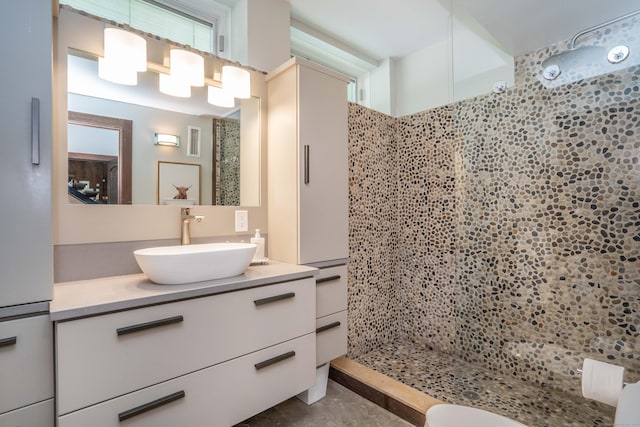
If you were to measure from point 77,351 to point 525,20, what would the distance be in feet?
8.61

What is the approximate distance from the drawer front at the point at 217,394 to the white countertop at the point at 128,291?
1.03 feet

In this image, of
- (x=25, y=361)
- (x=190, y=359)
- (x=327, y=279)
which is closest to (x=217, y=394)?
(x=190, y=359)

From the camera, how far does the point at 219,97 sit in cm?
188

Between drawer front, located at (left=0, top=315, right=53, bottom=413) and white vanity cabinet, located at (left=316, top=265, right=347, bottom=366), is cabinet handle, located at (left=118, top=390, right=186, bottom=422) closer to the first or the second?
drawer front, located at (left=0, top=315, right=53, bottom=413)

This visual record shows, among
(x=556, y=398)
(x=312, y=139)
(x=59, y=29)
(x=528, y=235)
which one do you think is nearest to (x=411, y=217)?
(x=528, y=235)

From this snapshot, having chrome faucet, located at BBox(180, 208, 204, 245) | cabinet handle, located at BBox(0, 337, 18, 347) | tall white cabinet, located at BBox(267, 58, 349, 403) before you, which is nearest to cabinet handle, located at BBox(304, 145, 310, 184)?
tall white cabinet, located at BBox(267, 58, 349, 403)

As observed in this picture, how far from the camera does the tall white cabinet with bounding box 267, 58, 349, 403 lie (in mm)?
1834

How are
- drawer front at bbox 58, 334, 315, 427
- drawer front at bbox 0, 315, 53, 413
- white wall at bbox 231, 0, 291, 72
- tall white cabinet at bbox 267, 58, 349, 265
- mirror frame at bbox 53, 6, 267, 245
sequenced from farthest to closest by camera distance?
white wall at bbox 231, 0, 291, 72 < tall white cabinet at bbox 267, 58, 349, 265 < mirror frame at bbox 53, 6, 267, 245 < drawer front at bbox 58, 334, 315, 427 < drawer front at bbox 0, 315, 53, 413

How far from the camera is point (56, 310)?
98cm

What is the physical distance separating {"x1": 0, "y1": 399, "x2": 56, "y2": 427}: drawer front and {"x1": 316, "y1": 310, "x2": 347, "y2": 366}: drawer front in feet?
4.01

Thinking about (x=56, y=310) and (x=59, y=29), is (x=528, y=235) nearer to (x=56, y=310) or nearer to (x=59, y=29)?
(x=56, y=310)

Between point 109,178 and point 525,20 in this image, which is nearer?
point 109,178

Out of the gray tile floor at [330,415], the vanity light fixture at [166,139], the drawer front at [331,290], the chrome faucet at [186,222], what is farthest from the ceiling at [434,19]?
the gray tile floor at [330,415]

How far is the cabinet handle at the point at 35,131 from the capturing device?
1021mm
